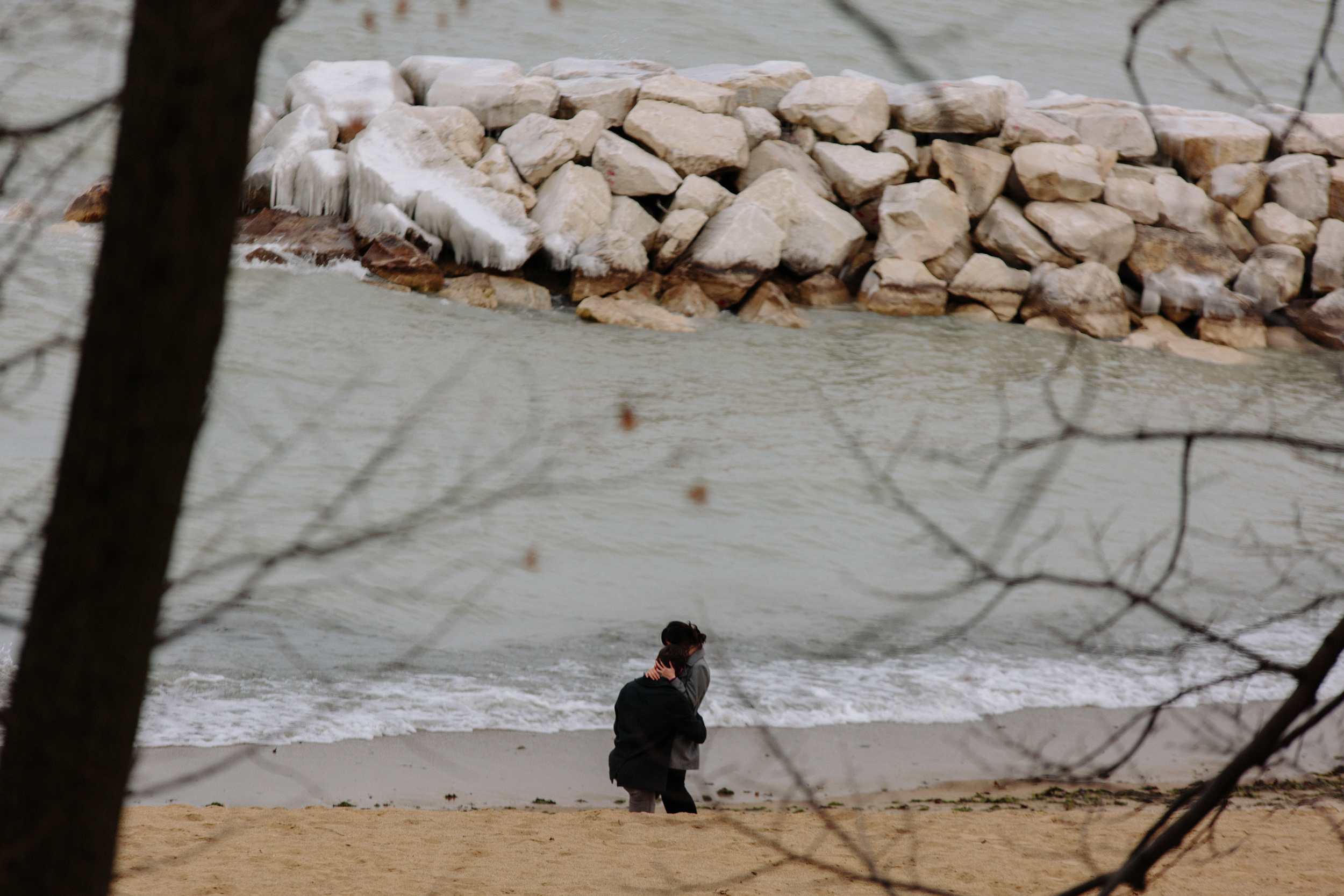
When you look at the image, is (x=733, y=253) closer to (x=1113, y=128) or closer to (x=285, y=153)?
(x=285, y=153)

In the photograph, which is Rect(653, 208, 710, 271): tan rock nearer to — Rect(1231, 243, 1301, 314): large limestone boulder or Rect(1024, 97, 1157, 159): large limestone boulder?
Rect(1024, 97, 1157, 159): large limestone boulder

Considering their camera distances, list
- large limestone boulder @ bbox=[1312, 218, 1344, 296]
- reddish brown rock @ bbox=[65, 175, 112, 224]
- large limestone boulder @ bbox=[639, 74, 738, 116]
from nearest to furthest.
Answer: reddish brown rock @ bbox=[65, 175, 112, 224] < large limestone boulder @ bbox=[639, 74, 738, 116] < large limestone boulder @ bbox=[1312, 218, 1344, 296]

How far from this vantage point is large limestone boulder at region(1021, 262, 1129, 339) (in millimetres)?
18641

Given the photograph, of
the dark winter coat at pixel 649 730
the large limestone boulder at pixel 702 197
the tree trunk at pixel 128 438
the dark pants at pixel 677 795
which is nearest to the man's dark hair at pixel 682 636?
the dark winter coat at pixel 649 730

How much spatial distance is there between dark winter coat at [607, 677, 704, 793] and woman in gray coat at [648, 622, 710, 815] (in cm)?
5

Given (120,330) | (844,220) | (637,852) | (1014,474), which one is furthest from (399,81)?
(120,330)

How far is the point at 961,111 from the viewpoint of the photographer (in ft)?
65.4

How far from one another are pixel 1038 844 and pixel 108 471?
643cm

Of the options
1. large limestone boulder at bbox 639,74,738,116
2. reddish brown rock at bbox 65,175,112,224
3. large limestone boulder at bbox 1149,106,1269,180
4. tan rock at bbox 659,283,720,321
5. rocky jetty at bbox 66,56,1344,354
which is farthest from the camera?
large limestone boulder at bbox 1149,106,1269,180

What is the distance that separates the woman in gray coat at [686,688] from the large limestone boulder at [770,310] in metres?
11.9

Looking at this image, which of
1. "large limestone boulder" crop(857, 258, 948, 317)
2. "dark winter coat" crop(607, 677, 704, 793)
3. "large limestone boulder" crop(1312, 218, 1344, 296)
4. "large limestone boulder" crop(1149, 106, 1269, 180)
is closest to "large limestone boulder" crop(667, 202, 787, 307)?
"large limestone boulder" crop(857, 258, 948, 317)

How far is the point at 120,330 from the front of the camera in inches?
64.7

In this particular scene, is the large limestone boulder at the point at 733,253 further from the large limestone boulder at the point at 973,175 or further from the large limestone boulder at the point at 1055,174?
the large limestone boulder at the point at 1055,174

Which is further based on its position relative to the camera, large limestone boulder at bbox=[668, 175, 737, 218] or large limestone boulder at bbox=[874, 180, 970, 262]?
large limestone boulder at bbox=[874, 180, 970, 262]
